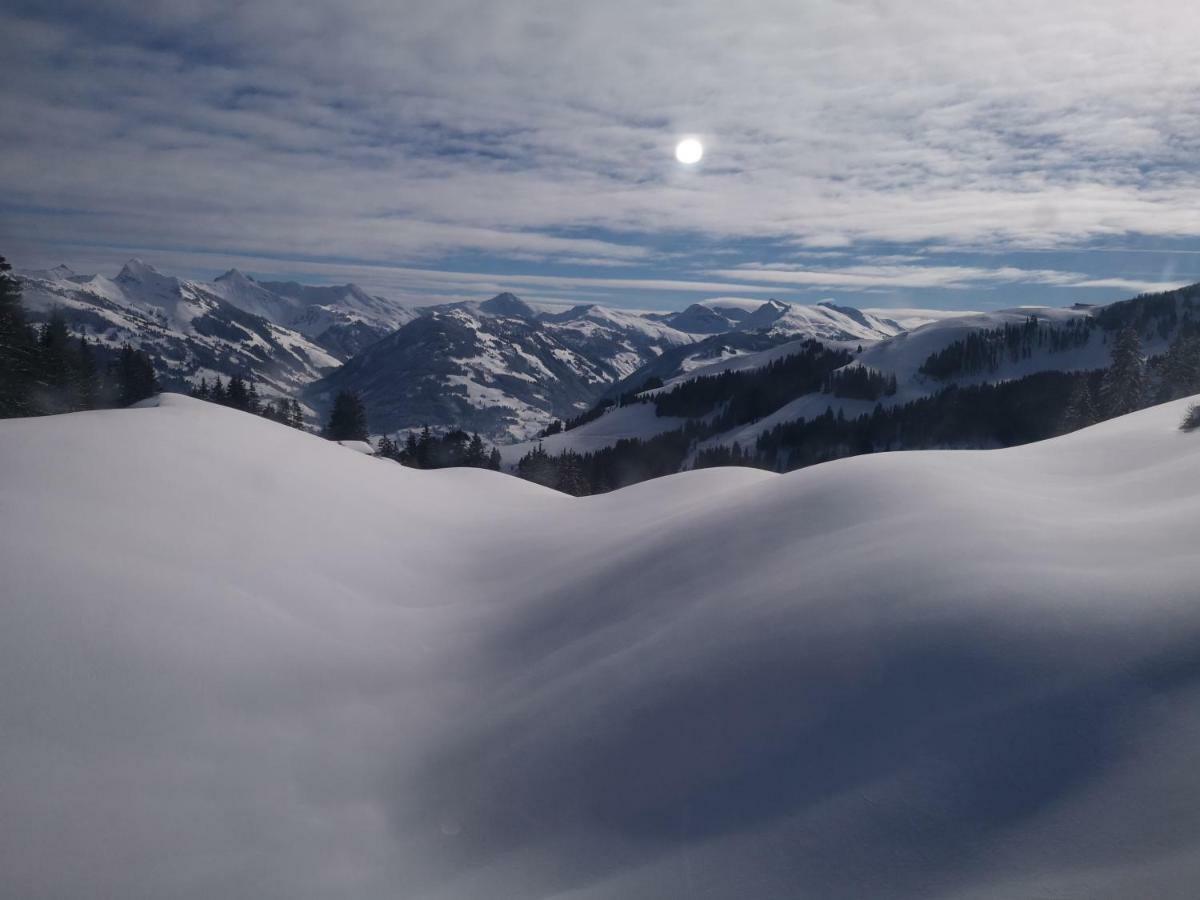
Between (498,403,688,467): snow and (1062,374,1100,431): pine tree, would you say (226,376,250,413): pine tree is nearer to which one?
(1062,374,1100,431): pine tree

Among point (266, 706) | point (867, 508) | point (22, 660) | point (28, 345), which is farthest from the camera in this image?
point (28, 345)

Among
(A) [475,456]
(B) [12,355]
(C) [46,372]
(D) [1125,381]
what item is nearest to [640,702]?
(B) [12,355]

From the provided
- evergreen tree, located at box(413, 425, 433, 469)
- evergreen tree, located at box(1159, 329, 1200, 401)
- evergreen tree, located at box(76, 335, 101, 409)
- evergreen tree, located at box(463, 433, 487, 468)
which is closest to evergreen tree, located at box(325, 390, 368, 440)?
evergreen tree, located at box(413, 425, 433, 469)

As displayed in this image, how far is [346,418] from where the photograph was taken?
248 feet

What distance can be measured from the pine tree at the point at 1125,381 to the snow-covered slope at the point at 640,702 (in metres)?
49.5

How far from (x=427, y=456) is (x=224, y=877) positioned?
3128 inches

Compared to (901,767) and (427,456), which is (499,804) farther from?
(427,456)

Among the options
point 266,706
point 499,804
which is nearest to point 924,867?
point 499,804

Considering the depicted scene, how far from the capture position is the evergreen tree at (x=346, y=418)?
75500 mm

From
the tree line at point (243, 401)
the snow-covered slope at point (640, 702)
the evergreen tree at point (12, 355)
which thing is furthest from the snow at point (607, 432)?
the snow-covered slope at point (640, 702)

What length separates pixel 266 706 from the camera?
8914 millimetres

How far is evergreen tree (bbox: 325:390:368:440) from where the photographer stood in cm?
7550

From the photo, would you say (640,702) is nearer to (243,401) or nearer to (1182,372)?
(1182,372)

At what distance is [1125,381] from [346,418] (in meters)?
77.0
